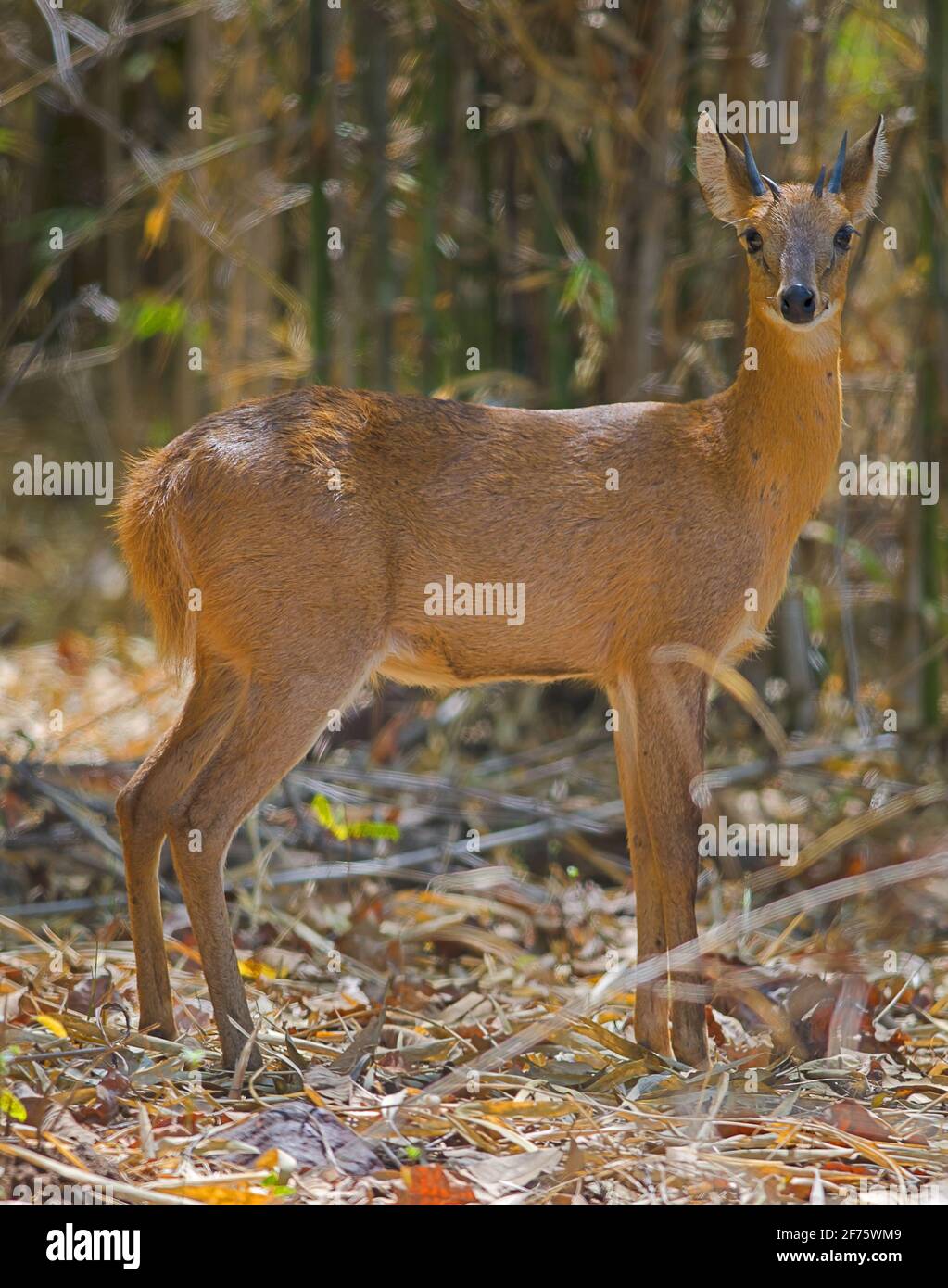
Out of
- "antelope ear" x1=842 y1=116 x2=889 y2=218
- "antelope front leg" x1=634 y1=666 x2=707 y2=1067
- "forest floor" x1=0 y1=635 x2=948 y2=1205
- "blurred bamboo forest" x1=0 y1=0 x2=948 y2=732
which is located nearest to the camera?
"forest floor" x1=0 y1=635 x2=948 y2=1205

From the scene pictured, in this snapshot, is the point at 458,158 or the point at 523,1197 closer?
the point at 523,1197

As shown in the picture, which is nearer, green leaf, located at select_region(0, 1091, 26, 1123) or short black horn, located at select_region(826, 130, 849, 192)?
green leaf, located at select_region(0, 1091, 26, 1123)

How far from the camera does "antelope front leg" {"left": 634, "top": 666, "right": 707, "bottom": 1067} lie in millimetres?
4832

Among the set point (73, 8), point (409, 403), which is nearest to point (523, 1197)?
point (409, 403)

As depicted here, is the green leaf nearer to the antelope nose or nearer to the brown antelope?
the brown antelope

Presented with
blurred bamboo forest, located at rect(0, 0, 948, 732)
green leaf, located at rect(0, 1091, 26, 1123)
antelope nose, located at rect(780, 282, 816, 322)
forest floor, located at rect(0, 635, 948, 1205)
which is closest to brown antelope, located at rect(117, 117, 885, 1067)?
antelope nose, located at rect(780, 282, 816, 322)

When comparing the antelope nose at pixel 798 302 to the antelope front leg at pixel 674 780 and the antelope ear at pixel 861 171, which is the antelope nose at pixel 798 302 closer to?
the antelope ear at pixel 861 171

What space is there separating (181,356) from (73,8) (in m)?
2.08

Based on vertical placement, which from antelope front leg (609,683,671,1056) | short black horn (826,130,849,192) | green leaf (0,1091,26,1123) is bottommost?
green leaf (0,1091,26,1123)

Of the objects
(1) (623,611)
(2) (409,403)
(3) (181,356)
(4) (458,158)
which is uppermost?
(4) (458,158)

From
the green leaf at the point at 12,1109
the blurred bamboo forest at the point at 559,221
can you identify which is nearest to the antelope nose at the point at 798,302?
the blurred bamboo forest at the point at 559,221

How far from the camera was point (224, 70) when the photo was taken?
26.9 ft

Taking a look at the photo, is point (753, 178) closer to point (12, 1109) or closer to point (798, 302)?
point (798, 302)

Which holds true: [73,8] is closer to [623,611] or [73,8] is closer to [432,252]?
[432,252]
